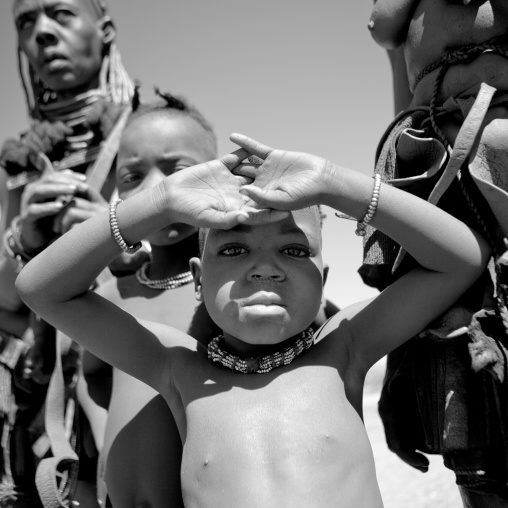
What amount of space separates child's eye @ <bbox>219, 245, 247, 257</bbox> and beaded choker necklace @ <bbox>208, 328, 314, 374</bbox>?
24 centimetres

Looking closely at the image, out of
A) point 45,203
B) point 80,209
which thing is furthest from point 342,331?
point 45,203

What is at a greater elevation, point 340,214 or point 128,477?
point 340,214

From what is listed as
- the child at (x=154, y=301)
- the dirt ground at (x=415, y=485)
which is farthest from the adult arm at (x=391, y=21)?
the dirt ground at (x=415, y=485)

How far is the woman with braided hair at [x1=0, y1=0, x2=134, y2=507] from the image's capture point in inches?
99.0

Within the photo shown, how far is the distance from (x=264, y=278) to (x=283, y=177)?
22 centimetres

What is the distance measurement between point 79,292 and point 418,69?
0.98 metres

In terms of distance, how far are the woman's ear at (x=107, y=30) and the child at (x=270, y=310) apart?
2.04 meters

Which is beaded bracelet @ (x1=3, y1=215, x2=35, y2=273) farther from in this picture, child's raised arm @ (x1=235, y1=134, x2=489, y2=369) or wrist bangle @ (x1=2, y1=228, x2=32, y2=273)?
child's raised arm @ (x1=235, y1=134, x2=489, y2=369)

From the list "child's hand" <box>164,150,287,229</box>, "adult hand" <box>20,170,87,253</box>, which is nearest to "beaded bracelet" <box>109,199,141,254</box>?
"child's hand" <box>164,150,287,229</box>

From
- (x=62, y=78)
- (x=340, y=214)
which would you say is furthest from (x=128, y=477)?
(x=62, y=78)

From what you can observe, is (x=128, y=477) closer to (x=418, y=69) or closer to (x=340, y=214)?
(x=340, y=214)

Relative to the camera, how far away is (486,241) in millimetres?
1634

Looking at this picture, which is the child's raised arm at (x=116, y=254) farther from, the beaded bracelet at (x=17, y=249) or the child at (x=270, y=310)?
the beaded bracelet at (x=17, y=249)

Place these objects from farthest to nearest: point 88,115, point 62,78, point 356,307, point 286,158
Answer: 1. point 62,78
2. point 88,115
3. point 356,307
4. point 286,158
